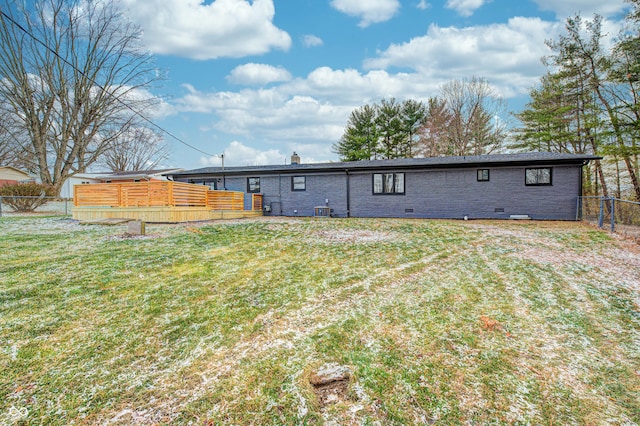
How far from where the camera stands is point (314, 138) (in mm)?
26547

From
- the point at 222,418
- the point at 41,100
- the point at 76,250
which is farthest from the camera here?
the point at 41,100

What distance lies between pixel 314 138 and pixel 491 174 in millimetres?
16938

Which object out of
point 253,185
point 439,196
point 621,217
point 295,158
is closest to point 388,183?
point 439,196

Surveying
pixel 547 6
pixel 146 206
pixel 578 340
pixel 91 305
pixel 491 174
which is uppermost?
pixel 547 6

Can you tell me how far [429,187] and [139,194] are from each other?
1175cm

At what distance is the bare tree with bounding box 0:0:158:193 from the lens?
18.5 metres

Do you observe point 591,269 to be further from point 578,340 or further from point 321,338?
point 321,338

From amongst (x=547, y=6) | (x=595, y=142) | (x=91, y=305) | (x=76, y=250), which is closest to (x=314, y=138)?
(x=547, y=6)

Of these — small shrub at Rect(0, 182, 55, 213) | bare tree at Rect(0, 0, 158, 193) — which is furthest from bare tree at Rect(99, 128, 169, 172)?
small shrub at Rect(0, 182, 55, 213)

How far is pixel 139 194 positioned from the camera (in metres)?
10.8

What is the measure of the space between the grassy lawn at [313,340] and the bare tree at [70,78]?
67.5 ft

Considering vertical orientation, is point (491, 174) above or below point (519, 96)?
below

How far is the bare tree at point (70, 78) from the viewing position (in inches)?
729

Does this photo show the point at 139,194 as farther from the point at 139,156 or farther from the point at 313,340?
the point at 139,156
